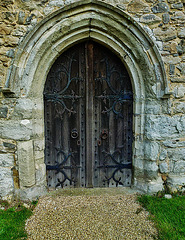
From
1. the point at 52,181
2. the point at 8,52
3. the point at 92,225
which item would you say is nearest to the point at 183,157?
the point at 92,225

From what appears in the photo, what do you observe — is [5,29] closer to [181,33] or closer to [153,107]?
[153,107]

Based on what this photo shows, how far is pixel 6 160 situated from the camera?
106 inches

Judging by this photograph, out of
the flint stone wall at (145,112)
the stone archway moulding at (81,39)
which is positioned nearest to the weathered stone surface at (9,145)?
the flint stone wall at (145,112)

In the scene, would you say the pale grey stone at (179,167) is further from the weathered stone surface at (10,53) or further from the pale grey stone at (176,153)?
the weathered stone surface at (10,53)

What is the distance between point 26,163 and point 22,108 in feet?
2.75

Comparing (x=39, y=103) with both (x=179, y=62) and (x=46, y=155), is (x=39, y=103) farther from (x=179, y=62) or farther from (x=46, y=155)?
(x=179, y=62)

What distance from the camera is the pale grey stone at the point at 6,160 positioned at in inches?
105

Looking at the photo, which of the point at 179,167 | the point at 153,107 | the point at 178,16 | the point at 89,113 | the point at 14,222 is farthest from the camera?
the point at 89,113

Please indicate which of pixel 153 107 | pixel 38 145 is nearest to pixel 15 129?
pixel 38 145

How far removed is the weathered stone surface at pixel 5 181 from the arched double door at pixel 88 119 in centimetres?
62

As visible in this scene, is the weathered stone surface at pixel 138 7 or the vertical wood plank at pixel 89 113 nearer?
the weathered stone surface at pixel 138 7

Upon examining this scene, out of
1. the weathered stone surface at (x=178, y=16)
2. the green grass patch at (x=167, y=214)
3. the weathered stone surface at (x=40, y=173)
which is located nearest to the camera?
the green grass patch at (x=167, y=214)

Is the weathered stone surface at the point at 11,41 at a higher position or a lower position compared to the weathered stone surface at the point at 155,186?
higher

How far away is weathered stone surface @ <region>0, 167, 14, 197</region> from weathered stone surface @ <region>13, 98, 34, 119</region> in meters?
0.86
